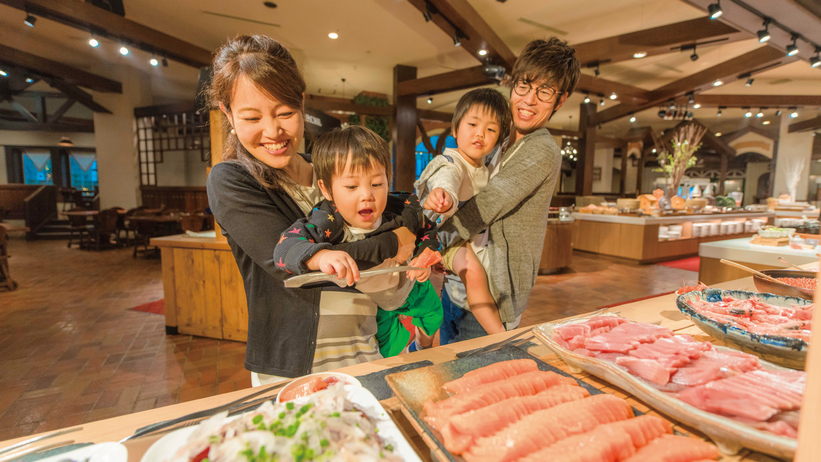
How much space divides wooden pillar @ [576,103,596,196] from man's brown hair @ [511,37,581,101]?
1086cm

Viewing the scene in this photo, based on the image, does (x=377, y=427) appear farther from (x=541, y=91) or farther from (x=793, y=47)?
(x=793, y=47)

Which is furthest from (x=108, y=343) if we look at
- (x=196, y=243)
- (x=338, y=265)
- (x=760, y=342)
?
(x=760, y=342)

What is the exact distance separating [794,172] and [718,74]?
10.3m

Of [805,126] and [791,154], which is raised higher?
[805,126]

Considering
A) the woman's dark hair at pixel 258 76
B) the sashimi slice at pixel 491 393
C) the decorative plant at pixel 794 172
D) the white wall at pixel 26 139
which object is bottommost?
the sashimi slice at pixel 491 393

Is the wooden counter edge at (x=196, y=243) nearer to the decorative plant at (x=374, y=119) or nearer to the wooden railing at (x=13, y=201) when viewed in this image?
the decorative plant at (x=374, y=119)

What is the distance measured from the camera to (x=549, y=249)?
6207 millimetres

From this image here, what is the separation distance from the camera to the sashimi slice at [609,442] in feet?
1.98

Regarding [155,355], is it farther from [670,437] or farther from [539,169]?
[670,437]

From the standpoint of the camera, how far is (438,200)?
4.11 feet

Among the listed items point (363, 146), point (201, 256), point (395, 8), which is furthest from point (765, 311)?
point (395, 8)

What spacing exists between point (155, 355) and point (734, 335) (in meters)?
4.10

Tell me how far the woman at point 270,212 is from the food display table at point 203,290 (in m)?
2.69

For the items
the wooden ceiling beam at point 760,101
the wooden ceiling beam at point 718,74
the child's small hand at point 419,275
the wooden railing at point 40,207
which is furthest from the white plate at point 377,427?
the wooden railing at point 40,207
